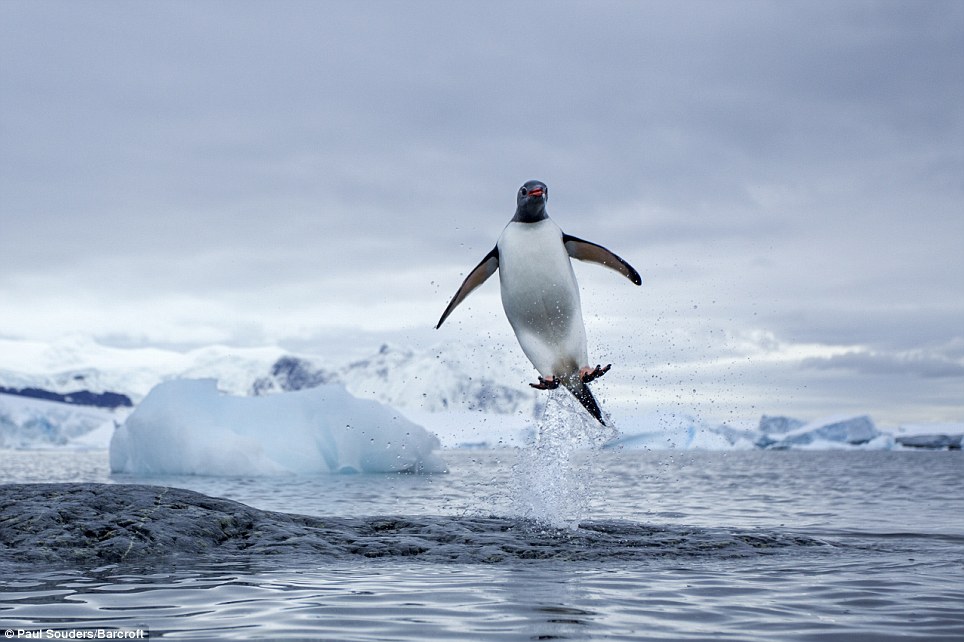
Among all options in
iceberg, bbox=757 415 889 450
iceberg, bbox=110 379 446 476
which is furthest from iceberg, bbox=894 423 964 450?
iceberg, bbox=110 379 446 476

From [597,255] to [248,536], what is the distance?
473 centimetres

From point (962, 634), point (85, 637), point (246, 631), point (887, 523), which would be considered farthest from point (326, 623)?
point (887, 523)

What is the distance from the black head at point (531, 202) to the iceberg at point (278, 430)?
25.5 meters

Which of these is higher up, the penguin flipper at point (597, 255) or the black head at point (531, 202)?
the black head at point (531, 202)

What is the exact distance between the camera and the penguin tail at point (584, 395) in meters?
10.3

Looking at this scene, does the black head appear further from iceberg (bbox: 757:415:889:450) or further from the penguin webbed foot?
iceberg (bbox: 757:415:889:450)

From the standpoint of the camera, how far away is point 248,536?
388 inches

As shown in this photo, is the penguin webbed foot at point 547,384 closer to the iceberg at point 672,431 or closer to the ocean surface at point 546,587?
the ocean surface at point 546,587

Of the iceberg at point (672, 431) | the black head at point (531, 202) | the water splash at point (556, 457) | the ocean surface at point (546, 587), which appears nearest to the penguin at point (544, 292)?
the black head at point (531, 202)

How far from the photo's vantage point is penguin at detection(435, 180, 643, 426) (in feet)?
33.8

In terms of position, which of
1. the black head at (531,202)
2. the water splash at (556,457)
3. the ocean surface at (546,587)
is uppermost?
the black head at (531,202)

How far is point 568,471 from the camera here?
12.4 metres

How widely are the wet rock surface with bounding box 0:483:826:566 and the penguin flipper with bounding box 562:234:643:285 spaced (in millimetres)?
2835

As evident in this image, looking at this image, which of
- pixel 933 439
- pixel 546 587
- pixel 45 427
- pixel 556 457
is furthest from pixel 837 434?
pixel 546 587
